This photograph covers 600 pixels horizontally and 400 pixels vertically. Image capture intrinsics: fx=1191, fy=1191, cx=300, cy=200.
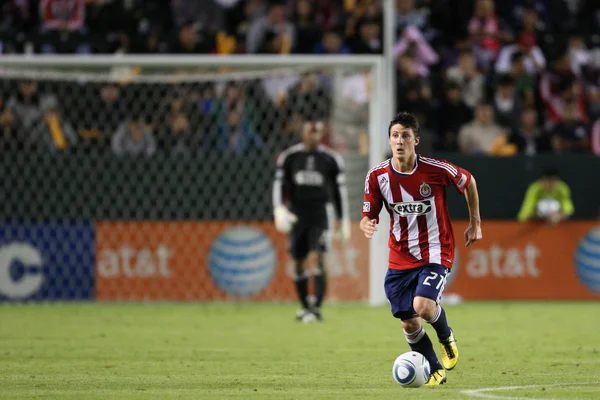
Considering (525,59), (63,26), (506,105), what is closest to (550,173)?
(506,105)

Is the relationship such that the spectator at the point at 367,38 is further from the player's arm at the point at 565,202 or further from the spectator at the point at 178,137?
the player's arm at the point at 565,202

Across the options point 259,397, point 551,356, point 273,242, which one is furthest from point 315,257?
point 259,397

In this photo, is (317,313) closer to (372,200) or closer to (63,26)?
(372,200)

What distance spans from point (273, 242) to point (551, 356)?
24.8 feet

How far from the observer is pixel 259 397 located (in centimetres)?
702

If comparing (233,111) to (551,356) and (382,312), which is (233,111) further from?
(551,356)

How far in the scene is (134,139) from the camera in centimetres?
1698

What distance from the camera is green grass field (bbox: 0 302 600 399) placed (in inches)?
293

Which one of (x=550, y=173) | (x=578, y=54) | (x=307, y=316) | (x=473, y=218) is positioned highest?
(x=473, y=218)

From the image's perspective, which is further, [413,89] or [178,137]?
[413,89]

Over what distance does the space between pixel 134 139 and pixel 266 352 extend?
24.3ft

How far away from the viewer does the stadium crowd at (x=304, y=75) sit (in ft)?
55.7

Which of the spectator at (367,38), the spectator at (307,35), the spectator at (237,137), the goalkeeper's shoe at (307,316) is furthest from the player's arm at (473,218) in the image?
the spectator at (307,35)

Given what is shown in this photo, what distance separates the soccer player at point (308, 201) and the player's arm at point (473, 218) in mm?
6177
